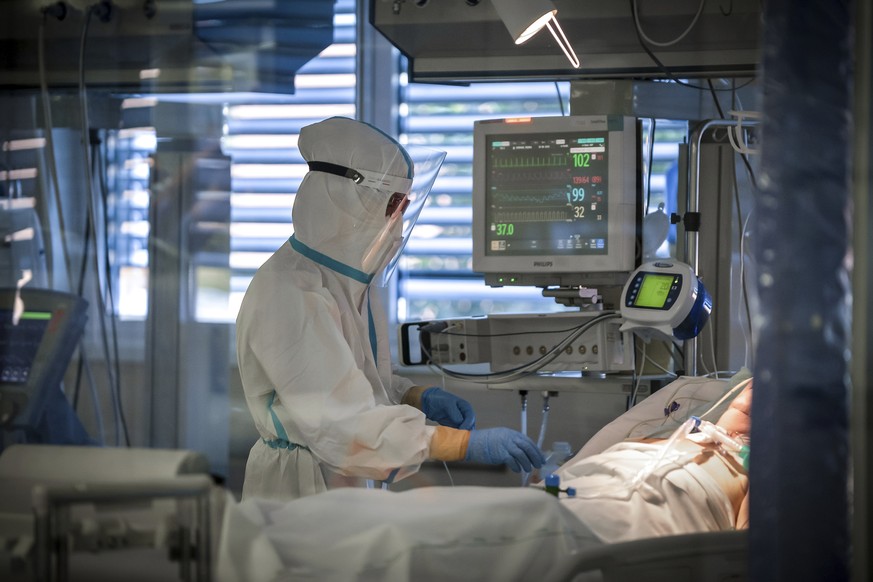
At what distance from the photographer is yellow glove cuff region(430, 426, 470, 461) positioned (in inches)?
86.7

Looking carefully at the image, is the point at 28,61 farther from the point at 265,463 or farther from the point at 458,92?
the point at 458,92

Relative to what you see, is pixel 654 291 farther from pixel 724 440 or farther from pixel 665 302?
pixel 724 440

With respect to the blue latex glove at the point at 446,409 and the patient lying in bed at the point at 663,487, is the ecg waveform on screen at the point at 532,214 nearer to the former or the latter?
the blue latex glove at the point at 446,409

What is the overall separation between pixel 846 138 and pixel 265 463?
64.1 inches

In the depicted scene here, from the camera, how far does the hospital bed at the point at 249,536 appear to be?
1.45 meters

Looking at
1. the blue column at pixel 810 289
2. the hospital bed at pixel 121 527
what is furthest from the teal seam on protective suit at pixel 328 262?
the blue column at pixel 810 289

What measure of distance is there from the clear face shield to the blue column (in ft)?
4.45

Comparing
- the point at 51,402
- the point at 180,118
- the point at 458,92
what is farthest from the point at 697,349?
the point at 51,402

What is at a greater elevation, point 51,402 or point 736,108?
point 736,108

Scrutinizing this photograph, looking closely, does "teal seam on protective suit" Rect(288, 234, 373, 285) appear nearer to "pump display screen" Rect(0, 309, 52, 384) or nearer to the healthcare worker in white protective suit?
the healthcare worker in white protective suit

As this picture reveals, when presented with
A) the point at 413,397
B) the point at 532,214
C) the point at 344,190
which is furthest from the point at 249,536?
the point at 532,214

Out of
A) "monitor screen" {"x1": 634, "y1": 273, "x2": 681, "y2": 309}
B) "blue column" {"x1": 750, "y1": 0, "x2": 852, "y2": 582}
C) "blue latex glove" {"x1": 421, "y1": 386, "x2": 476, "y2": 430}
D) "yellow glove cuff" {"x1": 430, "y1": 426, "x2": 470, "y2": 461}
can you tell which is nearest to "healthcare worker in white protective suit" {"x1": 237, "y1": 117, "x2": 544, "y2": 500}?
"yellow glove cuff" {"x1": 430, "y1": 426, "x2": 470, "y2": 461}

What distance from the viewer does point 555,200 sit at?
3.14m

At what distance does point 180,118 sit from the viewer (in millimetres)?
3352
